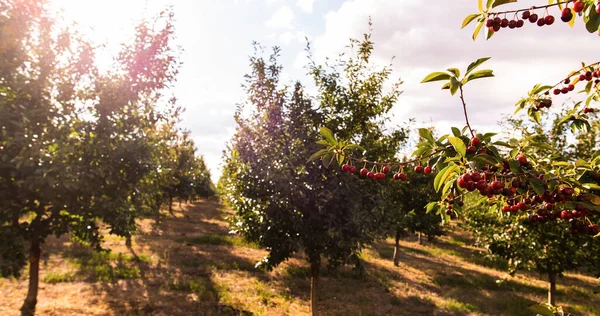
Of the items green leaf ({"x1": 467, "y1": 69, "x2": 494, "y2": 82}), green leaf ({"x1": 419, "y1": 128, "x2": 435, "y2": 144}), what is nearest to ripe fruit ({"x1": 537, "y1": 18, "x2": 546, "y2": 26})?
green leaf ({"x1": 467, "y1": 69, "x2": 494, "y2": 82})

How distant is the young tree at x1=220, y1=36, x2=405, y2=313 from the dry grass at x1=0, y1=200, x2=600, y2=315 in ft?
10.9

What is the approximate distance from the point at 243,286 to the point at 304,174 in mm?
7318

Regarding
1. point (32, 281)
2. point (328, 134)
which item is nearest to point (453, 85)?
point (328, 134)

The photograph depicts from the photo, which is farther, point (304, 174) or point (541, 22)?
point (304, 174)

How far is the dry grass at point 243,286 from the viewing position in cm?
1051

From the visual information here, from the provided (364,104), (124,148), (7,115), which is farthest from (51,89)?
(364,104)

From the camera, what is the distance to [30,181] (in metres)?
6.89

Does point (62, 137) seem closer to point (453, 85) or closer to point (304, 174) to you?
point (304, 174)

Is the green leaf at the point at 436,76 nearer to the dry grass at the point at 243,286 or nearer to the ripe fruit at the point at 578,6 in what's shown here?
the ripe fruit at the point at 578,6

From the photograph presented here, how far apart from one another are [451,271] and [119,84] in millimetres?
19180

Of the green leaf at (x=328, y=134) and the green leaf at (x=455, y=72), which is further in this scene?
the green leaf at (x=328, y=134)

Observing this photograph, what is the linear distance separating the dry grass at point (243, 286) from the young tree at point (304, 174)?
3.32 m

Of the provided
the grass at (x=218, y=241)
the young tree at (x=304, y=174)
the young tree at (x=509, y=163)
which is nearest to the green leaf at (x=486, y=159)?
the young tree at (x=509, y=163)

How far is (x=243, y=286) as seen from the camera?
42.7 feet
